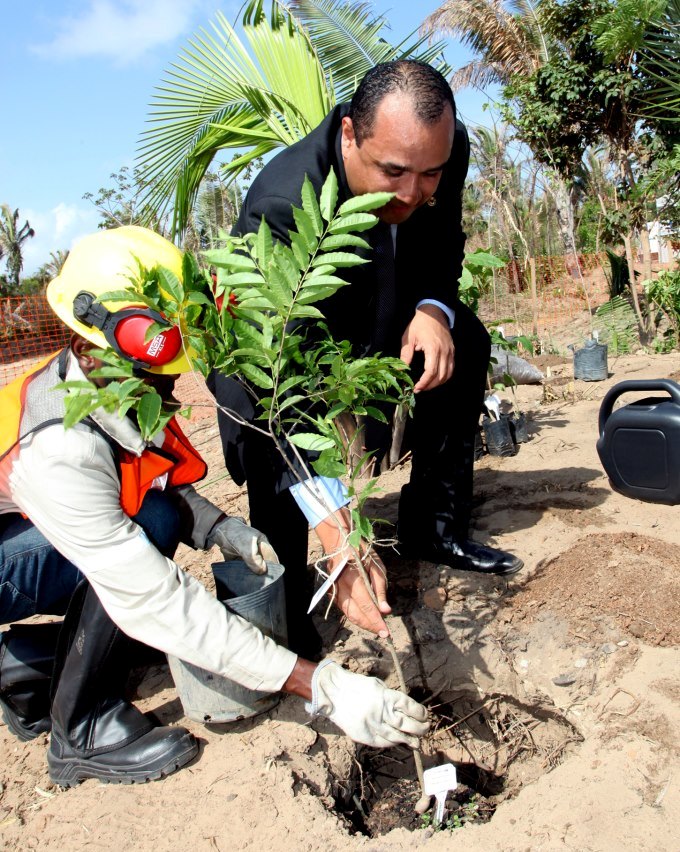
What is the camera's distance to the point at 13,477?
184 centimetres

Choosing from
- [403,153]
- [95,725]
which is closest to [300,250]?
[403,153]

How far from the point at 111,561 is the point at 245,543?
56 cm

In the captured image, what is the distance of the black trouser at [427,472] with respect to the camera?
Result: 2490 millimetres

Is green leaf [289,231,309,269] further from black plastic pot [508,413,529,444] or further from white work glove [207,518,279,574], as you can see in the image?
black plastic pot [508,413,529,444]

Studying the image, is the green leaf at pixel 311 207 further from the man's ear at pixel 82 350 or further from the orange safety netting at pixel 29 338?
the orange safety netting at pixel 29 338

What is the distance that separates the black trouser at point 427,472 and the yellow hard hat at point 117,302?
622 millimetres

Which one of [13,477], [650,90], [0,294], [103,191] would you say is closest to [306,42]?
[13,477]

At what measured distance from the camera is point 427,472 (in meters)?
2.88

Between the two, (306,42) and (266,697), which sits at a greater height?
(306,42)

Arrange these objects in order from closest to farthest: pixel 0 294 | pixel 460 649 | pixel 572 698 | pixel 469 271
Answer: pixel 572 698 < pixel 460 649 < pixel 469 271 < pixel 0 294

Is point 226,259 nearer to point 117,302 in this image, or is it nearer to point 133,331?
point 133,331

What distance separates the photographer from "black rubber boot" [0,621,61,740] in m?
2.26

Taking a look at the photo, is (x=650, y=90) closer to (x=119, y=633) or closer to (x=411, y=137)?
(x=411, y=137)

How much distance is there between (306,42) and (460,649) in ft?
11.3
